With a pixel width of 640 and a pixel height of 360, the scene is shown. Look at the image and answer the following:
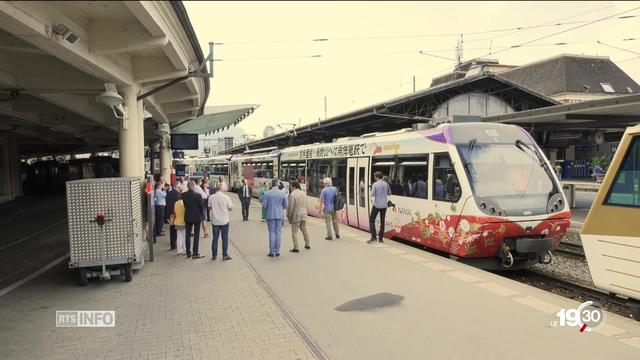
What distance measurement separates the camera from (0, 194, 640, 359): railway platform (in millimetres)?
5270

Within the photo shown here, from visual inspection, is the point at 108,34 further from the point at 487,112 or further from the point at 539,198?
the point at 487,112

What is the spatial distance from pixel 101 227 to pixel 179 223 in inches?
111

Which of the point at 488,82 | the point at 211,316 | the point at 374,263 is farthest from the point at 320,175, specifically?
the point at 488,82

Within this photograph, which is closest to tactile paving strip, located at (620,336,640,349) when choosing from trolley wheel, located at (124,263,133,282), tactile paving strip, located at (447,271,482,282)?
tactile paving strip, located at (447,271,482,282)

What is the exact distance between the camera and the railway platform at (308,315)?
17.3ft

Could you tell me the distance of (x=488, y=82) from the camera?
30.0 metres

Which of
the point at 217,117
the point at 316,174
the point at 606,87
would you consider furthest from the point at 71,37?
the point at 606,87

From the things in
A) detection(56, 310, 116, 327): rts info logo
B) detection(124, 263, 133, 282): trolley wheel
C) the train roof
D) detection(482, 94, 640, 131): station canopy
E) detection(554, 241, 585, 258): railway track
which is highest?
detection(482, 94, 640, 131): station canopy

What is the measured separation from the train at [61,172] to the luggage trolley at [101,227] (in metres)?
34.5

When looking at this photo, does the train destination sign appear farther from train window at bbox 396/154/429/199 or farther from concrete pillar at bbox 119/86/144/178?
concrete pillar at bbox 119/86/144/178

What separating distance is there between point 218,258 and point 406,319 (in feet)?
17.7

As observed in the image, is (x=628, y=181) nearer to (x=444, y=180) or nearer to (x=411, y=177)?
(x=444, y=180)

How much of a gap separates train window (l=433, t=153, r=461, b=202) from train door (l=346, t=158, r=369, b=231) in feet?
11.5

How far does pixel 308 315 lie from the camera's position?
6426 millimetres
